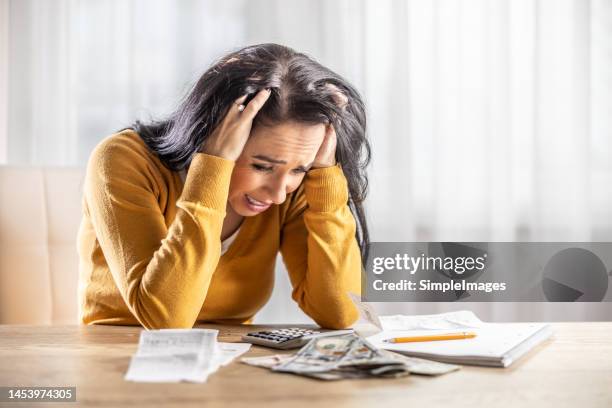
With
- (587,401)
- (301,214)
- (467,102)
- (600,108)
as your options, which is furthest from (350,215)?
(600,108)

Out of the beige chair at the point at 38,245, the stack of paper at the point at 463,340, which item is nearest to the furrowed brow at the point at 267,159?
the stack of paper at the point at 463,340

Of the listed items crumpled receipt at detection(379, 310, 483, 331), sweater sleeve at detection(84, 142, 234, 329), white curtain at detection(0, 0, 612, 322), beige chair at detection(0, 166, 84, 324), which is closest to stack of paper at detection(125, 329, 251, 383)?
sweater sleeve at detection(84, 142, 234, 329)

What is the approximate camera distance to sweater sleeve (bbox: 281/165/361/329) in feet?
4.78

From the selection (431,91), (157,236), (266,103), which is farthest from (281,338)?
(431,91)

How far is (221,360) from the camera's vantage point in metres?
1.01

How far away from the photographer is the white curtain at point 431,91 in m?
2.59

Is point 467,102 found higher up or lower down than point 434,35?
lower down

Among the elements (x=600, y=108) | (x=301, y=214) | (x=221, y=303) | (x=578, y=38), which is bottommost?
(x=221, y=303)

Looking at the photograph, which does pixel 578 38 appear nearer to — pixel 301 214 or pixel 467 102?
pixel 467 102

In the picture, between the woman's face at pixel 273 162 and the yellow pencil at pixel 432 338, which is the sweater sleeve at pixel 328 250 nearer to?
the woman's face at pixel 273 162

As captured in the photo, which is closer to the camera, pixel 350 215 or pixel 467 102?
pixel 350 215

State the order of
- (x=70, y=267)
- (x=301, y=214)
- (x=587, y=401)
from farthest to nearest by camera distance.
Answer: (x=70, y=267)
(x=301, y=214)
(x=587, y=401)

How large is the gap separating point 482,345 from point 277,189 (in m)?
0.49

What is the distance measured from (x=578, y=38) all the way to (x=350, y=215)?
58.7 inches
